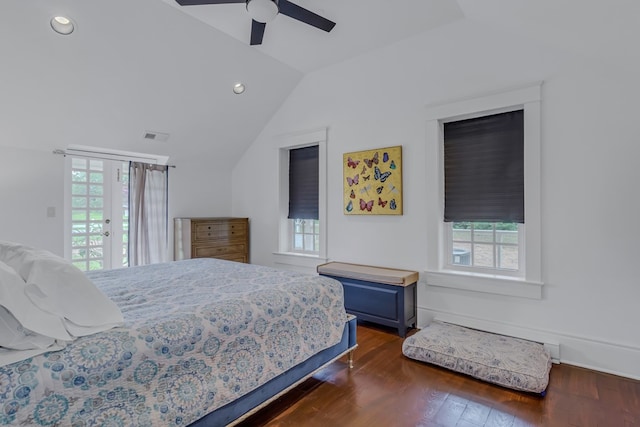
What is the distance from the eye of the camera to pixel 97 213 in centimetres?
407

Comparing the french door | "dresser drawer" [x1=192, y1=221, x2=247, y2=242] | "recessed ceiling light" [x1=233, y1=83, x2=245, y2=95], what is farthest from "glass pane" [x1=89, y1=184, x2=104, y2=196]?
"recessed ceiling light" [x1=233, y1=83, x2=245, y2=95]

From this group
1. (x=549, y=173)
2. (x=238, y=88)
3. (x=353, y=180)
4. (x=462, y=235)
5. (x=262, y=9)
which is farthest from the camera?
(x=238, y=88)

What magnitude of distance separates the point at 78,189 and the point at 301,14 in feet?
10.9

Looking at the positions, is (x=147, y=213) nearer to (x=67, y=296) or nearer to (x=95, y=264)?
(x=95, y=264)

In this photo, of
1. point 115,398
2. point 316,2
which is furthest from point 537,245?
point 115,398

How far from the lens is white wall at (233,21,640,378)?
2338 millimetres

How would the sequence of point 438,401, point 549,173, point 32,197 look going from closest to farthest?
point 438,401 → point 549,173 → point 32,197

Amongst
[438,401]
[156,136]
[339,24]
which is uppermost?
[339,24]

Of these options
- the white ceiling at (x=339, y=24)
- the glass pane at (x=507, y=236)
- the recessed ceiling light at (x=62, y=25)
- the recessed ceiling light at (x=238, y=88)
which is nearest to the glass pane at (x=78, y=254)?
the recessed ceiling light at (x=62, y=25)

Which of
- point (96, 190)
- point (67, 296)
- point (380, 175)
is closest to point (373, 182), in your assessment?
point (380, 175)

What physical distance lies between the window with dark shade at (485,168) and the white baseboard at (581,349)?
0.92 metres

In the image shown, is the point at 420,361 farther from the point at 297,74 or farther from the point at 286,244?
the point at 297,74

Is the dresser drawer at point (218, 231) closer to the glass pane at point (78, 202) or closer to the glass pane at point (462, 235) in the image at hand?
the glass pane at point (78, 202)

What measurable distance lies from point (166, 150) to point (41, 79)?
1.55 m
